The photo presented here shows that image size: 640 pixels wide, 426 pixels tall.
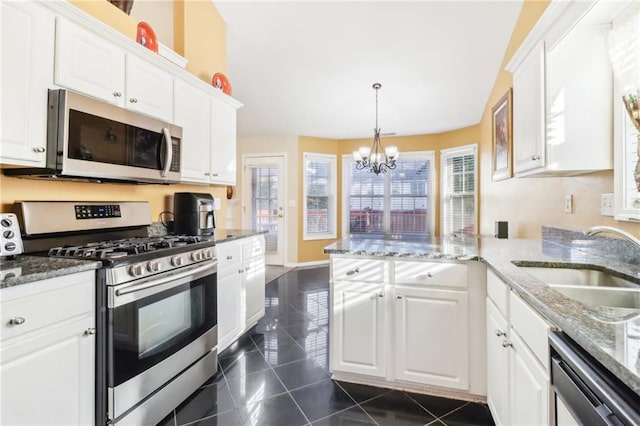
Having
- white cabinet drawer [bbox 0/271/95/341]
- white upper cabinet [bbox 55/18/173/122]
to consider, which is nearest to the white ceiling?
white upper cabinet [bbox 55/18/173/122]

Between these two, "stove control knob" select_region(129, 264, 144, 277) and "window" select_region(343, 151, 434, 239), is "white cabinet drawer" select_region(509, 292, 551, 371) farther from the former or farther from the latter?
"window" select_region(343, 151, 434, 239)

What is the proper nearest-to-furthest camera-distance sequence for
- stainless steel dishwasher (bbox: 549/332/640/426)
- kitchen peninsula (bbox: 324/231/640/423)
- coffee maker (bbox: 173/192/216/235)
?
1. stainless steel dishwasher (bbox: 549/332/640/426)
2. kitchen peninsula (bbox: 324/231/640/423)
3. coffee maker (bbox: 173/192/216/235)

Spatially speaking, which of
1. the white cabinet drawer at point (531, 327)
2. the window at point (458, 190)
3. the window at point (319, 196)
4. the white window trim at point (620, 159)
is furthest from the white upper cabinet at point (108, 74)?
the window at point (458, 190)

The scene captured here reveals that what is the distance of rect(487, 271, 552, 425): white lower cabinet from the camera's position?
3.43ft

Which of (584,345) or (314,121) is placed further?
(314,121)

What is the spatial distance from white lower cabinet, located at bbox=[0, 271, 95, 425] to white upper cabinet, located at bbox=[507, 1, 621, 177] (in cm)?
245

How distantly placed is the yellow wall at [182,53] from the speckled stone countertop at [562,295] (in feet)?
4.97

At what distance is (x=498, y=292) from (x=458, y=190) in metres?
4.33

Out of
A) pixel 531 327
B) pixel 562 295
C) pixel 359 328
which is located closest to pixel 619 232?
pixel 562 295

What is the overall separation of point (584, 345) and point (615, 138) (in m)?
1.44

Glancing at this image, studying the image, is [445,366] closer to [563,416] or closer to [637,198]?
[563,416]

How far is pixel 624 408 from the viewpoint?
0.62m

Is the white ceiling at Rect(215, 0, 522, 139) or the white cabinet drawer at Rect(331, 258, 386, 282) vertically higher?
the white ceiling at Rect(215, 0, 522, 139)

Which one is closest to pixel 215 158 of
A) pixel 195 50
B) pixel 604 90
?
pixel 195 50
